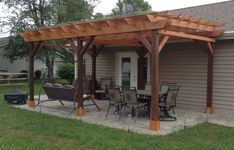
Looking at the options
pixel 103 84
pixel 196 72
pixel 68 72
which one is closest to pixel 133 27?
pixel 196 72

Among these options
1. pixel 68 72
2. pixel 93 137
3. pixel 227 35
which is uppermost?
pixel 227 35

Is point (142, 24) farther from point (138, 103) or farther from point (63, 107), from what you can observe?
point (63, 107)

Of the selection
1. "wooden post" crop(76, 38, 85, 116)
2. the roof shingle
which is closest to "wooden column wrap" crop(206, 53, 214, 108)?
the roof shingle

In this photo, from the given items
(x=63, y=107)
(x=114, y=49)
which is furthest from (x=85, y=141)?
(x=114, y=49)

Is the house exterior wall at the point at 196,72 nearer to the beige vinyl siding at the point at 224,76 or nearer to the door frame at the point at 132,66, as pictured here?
the beige vinyl siding at the point at 224,76

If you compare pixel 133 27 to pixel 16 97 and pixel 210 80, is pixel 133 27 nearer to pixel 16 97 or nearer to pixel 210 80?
pixel 210 80

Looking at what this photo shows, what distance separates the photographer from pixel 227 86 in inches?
386

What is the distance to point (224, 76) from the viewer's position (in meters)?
9.87

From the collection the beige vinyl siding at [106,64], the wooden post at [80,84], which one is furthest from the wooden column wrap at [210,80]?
the beige vinyl siding at [106,64]

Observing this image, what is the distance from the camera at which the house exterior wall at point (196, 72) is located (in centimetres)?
978

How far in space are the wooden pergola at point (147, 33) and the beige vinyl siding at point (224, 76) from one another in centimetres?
39

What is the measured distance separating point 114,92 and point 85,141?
2.47 metres

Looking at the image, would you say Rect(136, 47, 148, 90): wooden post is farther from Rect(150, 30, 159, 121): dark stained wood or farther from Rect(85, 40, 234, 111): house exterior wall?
Rect(150, 30, 159, 121): dark stained wood

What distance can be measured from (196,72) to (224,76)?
3.28ft
